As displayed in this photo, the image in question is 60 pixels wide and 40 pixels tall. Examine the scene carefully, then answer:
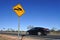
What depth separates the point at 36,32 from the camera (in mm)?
31562

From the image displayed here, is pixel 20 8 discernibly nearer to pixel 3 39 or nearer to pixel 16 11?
pixel 16 11

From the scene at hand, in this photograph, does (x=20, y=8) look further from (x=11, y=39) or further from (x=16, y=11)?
(x=11, y=39)

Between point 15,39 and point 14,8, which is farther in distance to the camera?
point 15,39

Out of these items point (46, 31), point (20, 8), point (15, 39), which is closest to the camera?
point (20, 8)

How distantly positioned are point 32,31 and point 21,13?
56.6ft

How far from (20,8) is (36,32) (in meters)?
17.1

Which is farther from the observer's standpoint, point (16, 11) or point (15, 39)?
point (15, 39)

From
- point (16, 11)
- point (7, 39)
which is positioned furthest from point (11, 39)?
point (16, 11)

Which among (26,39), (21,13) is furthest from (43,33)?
(21,13)

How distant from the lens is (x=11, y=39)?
17234 millimetres

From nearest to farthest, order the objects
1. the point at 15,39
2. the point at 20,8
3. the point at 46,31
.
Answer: the point at 20,8, the point at 15,39, the point at 46,31

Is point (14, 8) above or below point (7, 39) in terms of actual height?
above

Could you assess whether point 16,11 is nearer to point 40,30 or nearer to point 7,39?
point 7,39

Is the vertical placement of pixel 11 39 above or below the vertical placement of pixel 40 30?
below
